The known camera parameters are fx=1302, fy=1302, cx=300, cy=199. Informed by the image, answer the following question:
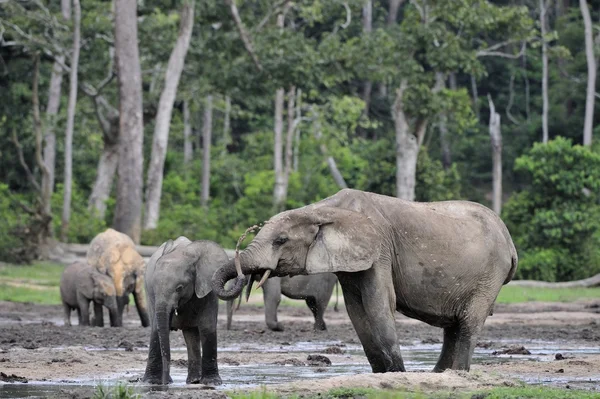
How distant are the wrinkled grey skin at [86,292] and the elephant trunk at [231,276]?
11.0 metres

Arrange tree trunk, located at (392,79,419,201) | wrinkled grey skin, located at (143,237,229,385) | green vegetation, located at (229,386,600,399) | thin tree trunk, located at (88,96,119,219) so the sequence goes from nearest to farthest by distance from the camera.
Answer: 1. green vegetation, located at (229,386,600,399)
2. wrinkled grey skin, located at (143,237,229,385)
3. tree trunk, located at (392,79,419,201)
4. thin tree trunk, located at (88,96,119,219)

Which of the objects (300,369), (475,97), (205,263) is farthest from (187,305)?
(475,97)

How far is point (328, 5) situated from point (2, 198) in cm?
1290

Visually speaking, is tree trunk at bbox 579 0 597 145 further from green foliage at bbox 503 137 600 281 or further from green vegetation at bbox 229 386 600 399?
green vegetation at bbox 229 386 600 399

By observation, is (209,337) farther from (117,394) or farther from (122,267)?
(122,267)

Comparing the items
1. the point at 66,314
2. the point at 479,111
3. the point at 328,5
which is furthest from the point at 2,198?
the point at 479,111

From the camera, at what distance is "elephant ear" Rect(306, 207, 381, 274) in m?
11.7

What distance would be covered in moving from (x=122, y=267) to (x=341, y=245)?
1179cm

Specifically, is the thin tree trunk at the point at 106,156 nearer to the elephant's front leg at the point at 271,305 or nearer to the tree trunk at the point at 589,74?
the tree trunk at the point at 589,74

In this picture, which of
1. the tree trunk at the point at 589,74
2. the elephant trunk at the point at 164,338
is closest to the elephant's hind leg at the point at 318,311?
the elephant trunk at the point at 164,338

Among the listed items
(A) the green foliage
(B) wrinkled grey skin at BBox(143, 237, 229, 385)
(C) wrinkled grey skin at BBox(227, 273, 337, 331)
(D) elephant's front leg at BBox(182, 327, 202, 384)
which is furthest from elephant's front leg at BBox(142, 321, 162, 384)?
(A) the green foliage

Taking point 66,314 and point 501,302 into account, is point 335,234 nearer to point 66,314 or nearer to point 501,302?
point 66,314

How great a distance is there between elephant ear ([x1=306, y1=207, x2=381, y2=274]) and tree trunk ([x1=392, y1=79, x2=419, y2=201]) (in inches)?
1116

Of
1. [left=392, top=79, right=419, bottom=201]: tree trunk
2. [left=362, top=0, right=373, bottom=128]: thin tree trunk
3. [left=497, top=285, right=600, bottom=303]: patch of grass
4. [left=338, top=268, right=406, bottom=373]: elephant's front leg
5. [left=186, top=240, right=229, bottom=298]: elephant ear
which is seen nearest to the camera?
[left=338, top=268, right=406, bottom=373]: elephant's front leg
